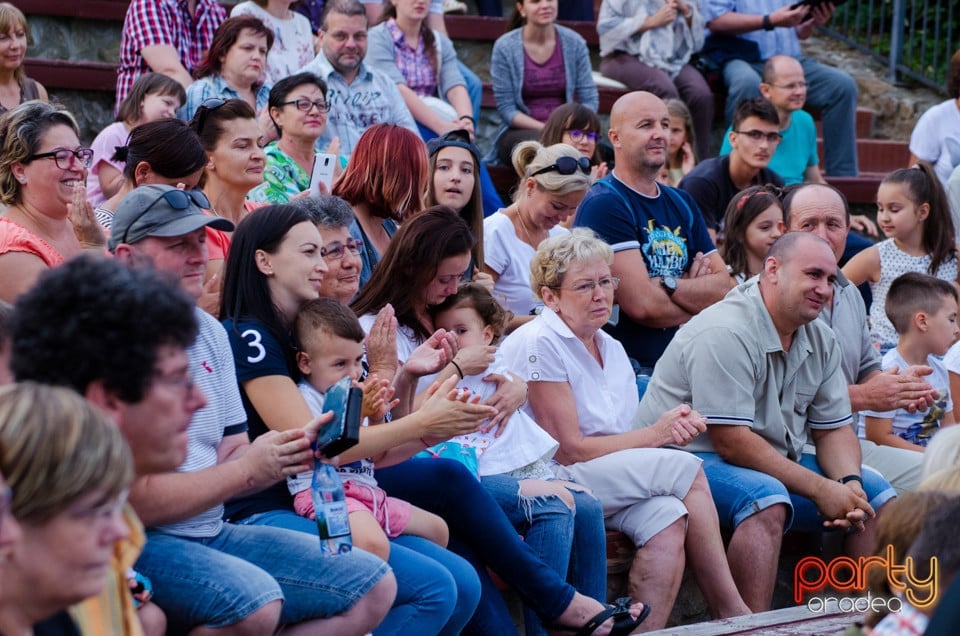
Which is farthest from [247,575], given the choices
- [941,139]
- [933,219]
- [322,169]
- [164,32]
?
[941,139]

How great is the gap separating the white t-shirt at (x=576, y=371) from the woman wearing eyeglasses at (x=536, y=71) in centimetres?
311

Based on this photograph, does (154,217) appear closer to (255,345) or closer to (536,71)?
(255,345)

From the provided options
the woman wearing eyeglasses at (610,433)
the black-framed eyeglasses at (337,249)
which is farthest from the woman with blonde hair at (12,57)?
the woman wearing eyeglasses at (610,433)

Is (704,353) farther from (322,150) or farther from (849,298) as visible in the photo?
(322,150)

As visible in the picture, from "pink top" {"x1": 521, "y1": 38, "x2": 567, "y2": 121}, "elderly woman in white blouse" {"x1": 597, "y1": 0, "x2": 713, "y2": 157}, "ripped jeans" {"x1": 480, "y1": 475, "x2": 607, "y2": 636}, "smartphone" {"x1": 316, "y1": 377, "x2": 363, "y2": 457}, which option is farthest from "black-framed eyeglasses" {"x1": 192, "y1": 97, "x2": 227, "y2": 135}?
"elderly woman in white blouse" {"x1": 597, "y1": 0, "x2": 713, "y2": 157}

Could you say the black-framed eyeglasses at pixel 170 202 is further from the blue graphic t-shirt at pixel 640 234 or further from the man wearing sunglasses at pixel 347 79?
the man wearing sunglasses at pixel 347 79

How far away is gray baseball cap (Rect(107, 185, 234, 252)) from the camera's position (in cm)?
336

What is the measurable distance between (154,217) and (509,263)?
2455 mm

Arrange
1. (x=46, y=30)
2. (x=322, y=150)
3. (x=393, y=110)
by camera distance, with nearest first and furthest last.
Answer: (x=322, y=150), (x=393, y=110), (x=46, y=30)

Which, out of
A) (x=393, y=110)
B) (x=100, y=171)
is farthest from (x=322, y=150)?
(x=100, y=171)

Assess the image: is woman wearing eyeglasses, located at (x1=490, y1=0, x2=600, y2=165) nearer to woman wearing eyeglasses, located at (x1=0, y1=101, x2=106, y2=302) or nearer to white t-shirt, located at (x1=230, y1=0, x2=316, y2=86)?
white t-shirt, located at (x1=230, y1=0, x2=316, y2=86)

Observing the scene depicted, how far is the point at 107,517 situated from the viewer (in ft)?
6.59

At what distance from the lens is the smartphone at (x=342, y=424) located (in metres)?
3.00

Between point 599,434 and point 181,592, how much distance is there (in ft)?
6.48
